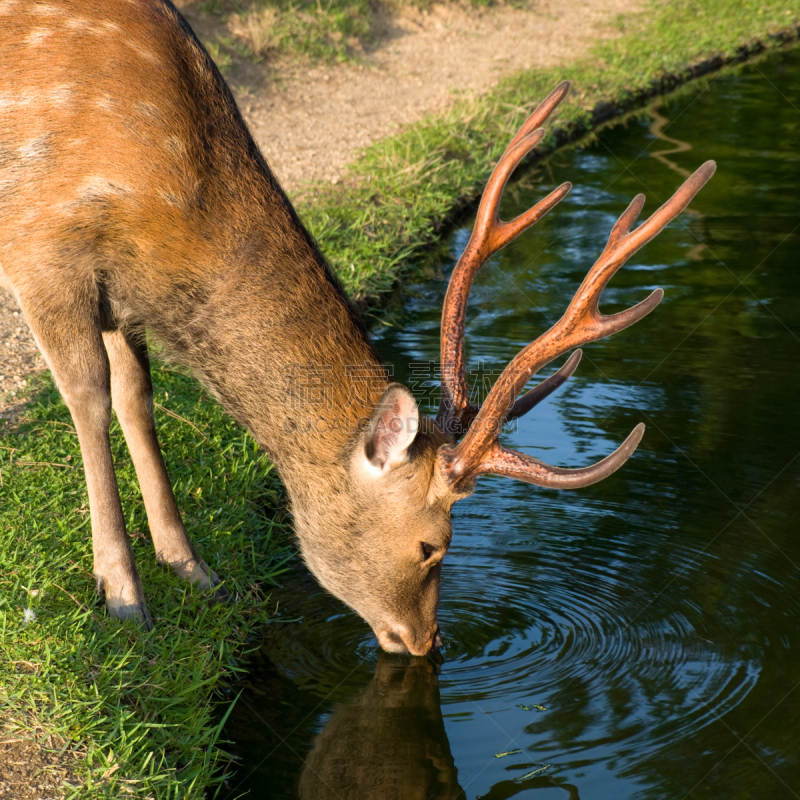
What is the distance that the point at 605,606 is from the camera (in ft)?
13.7

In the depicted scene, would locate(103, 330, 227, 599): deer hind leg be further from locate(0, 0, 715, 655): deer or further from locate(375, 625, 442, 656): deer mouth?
locate(375, 625, 442, 656): deer mouth

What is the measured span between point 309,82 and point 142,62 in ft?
25.5

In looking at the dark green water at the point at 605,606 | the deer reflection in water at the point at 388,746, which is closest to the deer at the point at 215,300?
the deer reflection in water at the point at 388,746

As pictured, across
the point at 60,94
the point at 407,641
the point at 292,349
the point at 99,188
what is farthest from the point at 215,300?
the point at 407,641

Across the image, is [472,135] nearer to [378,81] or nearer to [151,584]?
[378,81]

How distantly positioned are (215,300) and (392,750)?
65.0 inches

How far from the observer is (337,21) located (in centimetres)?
1200

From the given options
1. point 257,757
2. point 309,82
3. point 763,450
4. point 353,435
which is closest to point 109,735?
point 257,757

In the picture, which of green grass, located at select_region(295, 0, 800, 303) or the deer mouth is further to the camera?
green grass, located at select_region(295, 0, 800, 303)

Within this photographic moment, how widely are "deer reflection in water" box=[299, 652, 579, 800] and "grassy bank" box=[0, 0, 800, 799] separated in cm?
37

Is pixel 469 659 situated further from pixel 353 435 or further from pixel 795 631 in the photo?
pixel 795 631

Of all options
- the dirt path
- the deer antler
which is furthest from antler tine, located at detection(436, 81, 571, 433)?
the dirt path

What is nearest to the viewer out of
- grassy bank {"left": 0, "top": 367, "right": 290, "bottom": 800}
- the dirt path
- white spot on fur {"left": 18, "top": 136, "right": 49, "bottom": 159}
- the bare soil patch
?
the bare soil patch

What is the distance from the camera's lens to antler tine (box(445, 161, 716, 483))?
3.24m
